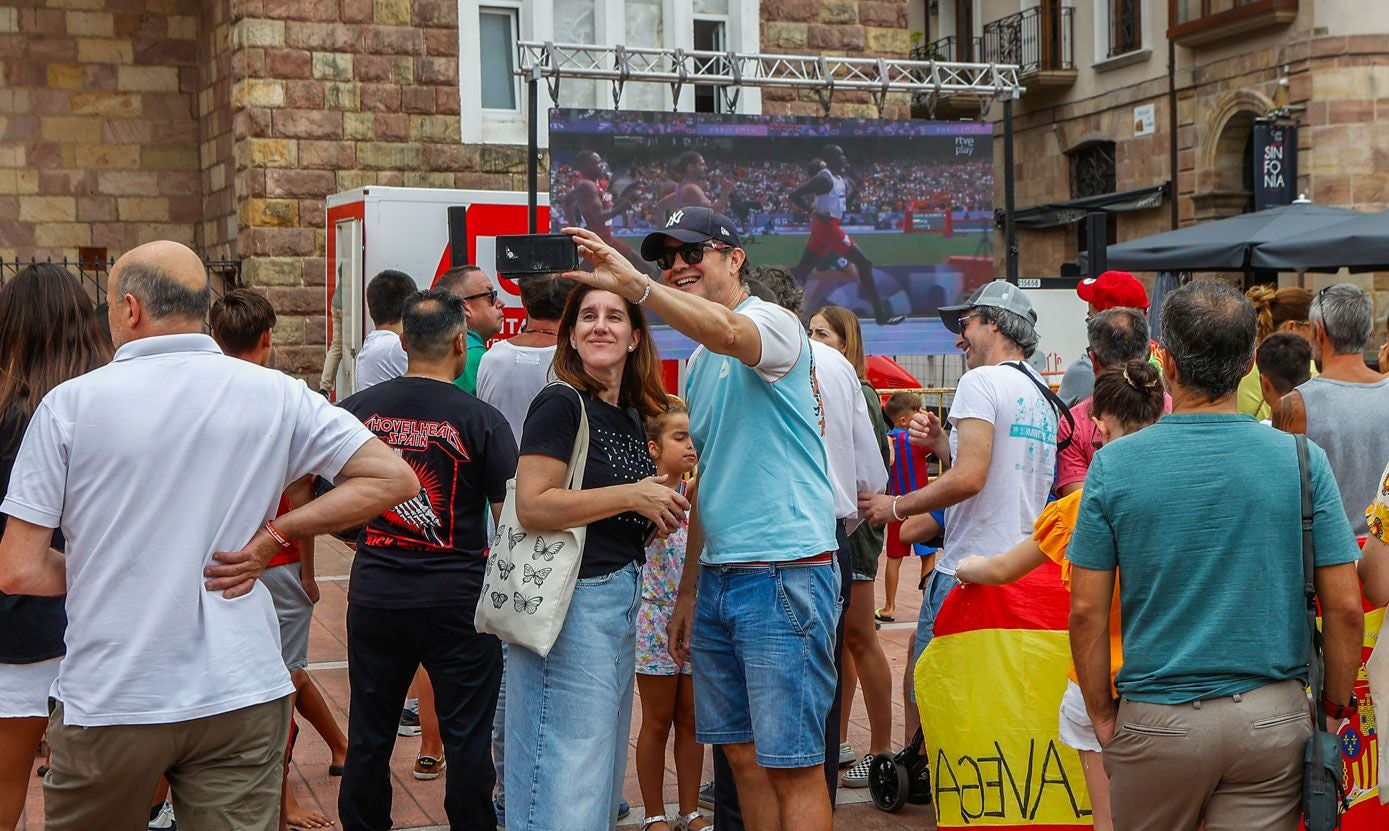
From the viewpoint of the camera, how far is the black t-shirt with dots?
3.87 m

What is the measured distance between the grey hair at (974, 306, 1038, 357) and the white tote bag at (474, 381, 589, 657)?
190 centimetres

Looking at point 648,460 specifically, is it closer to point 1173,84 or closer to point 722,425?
point 722,425

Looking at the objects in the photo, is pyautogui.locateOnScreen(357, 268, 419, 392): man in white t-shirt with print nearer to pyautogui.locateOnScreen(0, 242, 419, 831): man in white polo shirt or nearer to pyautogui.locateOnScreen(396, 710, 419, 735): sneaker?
pyautogui.locateOnScreen(396, 710, 419, 735): sneaker

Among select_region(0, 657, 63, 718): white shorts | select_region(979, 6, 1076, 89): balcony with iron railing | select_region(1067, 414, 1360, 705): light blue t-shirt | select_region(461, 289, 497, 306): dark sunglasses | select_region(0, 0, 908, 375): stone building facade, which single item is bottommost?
select_region(0, 657, 63, 718): white shorts

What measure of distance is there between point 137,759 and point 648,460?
1548mm

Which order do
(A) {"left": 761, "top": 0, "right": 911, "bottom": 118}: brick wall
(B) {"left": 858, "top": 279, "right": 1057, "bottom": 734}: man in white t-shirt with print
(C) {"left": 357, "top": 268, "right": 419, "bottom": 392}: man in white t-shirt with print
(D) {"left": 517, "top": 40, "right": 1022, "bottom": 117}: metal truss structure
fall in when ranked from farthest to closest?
1. (A) {"left": 761, "top": 0, "right": 911, "bottom": 118}: brick wall
2. (D) {"left": 517, "top": 40, "right": 1022, "bottom": 117}: metal truss structure
3. (C) {"left": 357, "top": 268, "right": 419, "bottom": 392}: man in white t-shirt with print
4. (B) {"left": 858, "top": 279, "right": 1057, "bottom": 734}: man in white t-shirt with print

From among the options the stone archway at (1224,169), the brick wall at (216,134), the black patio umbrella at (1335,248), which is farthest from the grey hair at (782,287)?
the stone archway at (1224,169)

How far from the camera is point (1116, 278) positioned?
6.75 m

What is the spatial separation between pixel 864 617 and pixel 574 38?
975 centimetres

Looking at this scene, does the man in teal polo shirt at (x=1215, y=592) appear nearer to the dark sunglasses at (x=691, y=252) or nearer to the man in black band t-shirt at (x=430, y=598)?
the dark sunglasses at (x=691, y=252)

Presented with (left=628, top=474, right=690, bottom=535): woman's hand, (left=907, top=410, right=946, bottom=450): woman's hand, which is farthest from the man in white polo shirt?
(left=907, top=410, right=946, bottom=450): woman's hand

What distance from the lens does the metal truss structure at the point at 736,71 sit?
459 inches

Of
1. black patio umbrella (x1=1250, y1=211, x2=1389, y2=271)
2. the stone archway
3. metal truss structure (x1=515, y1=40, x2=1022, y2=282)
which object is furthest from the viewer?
the stone archway

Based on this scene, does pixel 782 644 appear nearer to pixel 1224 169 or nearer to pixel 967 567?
pixel 967 567
